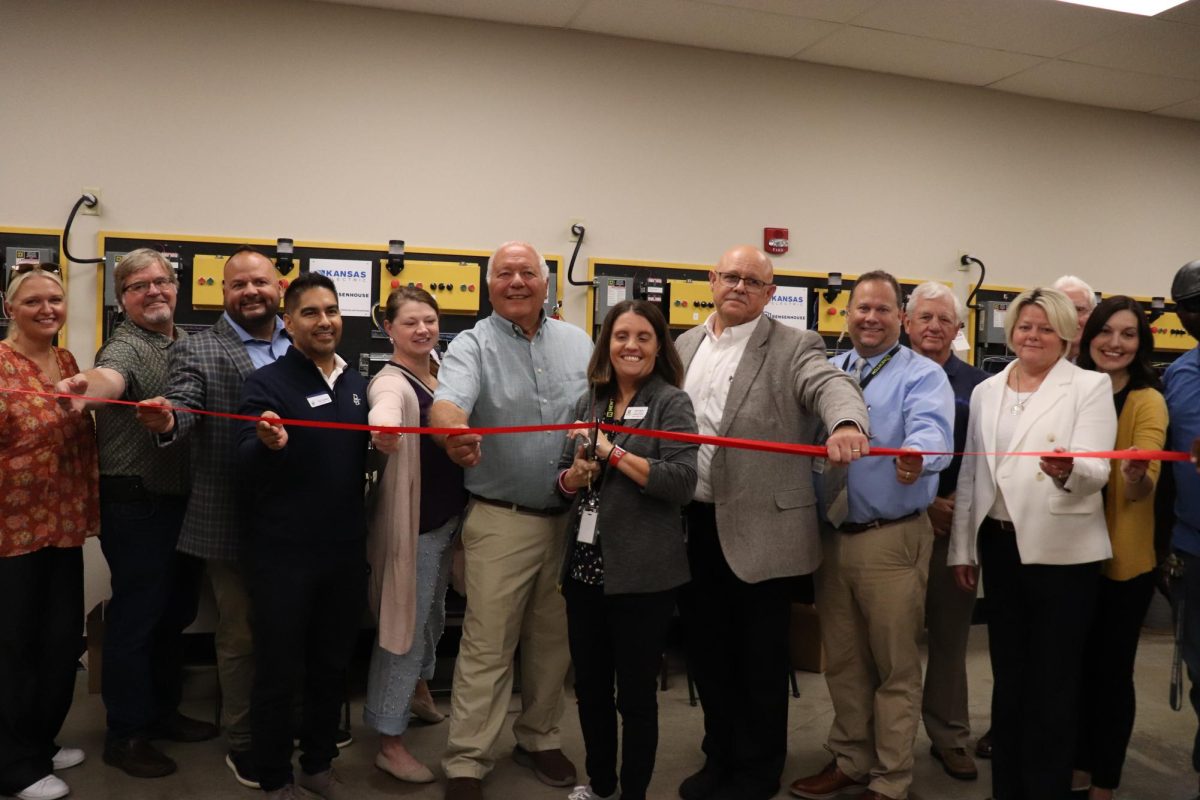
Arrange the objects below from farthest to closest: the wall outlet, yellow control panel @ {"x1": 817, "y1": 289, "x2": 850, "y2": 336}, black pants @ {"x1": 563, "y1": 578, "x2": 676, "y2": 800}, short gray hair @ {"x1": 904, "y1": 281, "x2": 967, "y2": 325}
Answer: yellow control panel @ {"x1": 817, "y1": 289, "x2": 850, "y2": 336}, the wall outlet, short gray hair @ {"x1": 904, "y1": 281, "x2": 967, "y2": 325}, black pants @ {"x1": 563, "y1": 578, "x2": 676, "y2": 800}

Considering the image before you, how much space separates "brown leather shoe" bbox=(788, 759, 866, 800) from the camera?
9.46 feet

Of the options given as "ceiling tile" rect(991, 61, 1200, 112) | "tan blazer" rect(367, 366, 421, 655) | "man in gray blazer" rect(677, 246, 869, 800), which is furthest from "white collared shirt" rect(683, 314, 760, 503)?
"ceiling tile" rect(991, 61, 1200, 112)

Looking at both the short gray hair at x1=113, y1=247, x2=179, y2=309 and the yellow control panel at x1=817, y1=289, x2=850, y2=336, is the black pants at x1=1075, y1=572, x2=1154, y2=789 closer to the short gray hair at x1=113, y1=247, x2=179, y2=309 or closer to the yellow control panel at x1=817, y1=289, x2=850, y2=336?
the yellow control panel at x1=817, y1=289, x2=850, y2=336

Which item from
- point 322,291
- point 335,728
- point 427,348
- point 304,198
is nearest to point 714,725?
point 335,728

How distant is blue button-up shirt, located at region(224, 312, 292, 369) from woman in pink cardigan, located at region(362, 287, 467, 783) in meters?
0.38

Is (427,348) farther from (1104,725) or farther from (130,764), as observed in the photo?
(1104,725)

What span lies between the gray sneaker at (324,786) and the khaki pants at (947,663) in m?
2.15

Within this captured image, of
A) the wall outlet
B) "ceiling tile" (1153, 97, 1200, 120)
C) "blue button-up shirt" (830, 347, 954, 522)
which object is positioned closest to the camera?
"blue button-up shirt" (830, 347, 954, 522)

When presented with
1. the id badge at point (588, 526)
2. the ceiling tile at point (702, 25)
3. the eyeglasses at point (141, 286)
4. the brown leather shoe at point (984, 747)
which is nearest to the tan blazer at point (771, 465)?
the id badge at point (588, 526)

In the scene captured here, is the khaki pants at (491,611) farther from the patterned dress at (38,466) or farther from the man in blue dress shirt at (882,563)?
the patterned dress at (38,466)

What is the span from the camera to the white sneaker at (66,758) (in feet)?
9.82

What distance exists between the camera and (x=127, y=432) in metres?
2.90

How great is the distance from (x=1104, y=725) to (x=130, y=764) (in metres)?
3.33

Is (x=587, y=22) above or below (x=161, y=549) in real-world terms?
above
